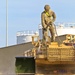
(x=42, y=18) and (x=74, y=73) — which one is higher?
(x=42, y=18)

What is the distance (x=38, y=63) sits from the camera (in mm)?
14062

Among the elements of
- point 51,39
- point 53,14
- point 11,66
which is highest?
point 53,14

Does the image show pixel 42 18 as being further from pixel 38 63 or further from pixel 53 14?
pixel 38 63

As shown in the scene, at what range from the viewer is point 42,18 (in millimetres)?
14766

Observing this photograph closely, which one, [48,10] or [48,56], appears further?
[48,10]


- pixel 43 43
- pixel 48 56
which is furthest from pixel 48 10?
pixel 48 56

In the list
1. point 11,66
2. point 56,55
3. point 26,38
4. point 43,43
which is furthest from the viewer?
point 26,38

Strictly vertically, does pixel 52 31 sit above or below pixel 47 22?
below

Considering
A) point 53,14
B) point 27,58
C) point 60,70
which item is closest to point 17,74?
point 27,58

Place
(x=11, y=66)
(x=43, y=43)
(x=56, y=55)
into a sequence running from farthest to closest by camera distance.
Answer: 1. (x=11, y=66)
2. (x=43, y=43)
3. (x=56, y=55)

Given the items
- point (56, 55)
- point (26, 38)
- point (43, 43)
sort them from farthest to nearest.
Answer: point (26, 38)
point (43, 43)
point (56, 55)

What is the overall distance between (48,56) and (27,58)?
7.05 feet

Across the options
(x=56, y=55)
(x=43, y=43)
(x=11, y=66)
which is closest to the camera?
(x=56, y=55)

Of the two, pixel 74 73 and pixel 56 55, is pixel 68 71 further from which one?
pixel 56 55
